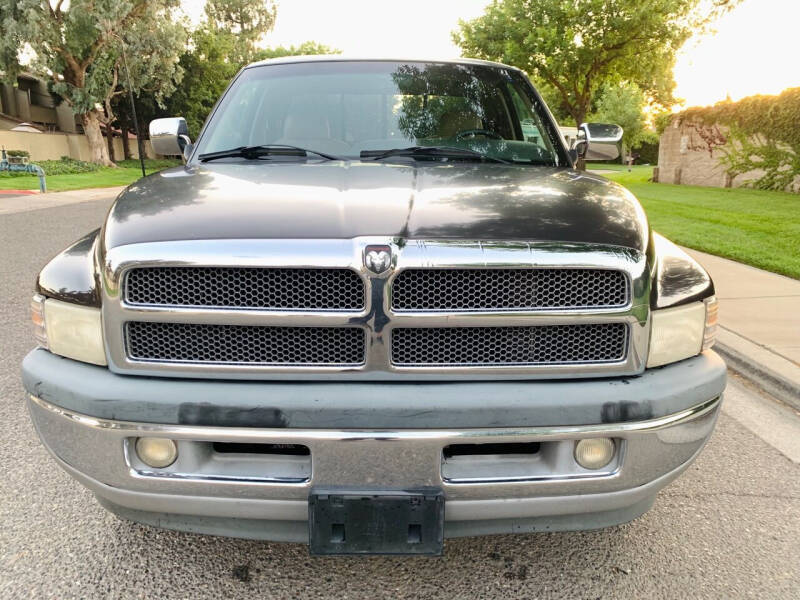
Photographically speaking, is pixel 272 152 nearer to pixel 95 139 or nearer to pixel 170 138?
pixel 170 138

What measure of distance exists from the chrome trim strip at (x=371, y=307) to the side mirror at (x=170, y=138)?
176cm

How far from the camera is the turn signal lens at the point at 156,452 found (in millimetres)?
1835

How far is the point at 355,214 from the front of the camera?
76.0 inches

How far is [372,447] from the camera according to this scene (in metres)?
1.75

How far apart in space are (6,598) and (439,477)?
1.53 m

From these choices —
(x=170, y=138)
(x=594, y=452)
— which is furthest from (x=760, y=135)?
(x=594, y=452)

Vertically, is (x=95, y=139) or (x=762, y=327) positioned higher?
(x=95, y=139)

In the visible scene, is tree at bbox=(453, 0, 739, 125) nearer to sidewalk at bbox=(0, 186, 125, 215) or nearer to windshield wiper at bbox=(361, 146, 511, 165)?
sidewalk at bbox=(0, 186, 125, 215)

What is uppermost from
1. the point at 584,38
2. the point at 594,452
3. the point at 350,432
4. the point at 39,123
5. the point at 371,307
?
the point at 584,38

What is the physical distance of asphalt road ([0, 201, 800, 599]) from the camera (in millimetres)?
2201

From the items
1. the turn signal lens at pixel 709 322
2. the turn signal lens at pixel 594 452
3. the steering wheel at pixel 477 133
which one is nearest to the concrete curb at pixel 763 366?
the turn signal lens at pixel 709 322

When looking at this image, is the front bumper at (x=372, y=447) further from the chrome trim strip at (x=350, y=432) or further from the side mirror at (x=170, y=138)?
the side mirror at (x=170, y=138)

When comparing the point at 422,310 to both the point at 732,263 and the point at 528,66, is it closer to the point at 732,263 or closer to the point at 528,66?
the point at 732,263

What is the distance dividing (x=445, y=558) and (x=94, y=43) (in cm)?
3527
